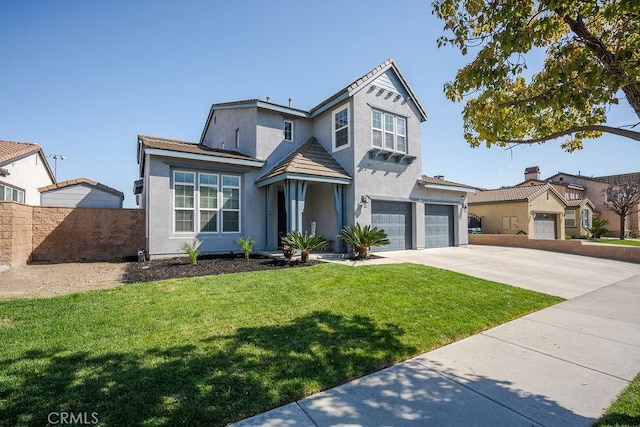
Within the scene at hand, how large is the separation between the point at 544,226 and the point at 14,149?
36.6 m

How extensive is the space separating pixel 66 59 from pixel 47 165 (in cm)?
1598

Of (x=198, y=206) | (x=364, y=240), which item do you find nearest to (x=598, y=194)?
(x=364, y=240)

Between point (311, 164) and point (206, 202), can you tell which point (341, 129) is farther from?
point (206, 202)

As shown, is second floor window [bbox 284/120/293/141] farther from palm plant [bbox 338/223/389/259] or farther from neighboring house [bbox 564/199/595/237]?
neighboring house [bbox 564/199/595/237]

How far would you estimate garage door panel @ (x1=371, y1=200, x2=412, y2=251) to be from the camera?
45.8ft

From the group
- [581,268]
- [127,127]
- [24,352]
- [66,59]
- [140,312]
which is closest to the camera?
[24,352]

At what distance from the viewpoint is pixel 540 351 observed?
4.21 m

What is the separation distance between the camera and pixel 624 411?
111 inches

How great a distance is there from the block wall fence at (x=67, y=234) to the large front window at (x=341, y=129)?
9.50 meters

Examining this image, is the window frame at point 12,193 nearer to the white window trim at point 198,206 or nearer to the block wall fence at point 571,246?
the white window trim at point 198,206

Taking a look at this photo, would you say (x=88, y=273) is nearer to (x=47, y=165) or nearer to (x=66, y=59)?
(x=66, y=59)

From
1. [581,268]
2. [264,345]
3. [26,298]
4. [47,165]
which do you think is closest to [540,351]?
[264,345]

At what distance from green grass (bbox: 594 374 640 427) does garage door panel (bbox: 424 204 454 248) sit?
42.0ft

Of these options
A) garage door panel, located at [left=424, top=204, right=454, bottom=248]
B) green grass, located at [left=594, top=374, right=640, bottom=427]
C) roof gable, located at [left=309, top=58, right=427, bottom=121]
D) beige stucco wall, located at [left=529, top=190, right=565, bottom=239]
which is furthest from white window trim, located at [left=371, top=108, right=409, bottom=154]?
beige stucco wall, located at [left=529, top=190, right=565, bottom=239]
